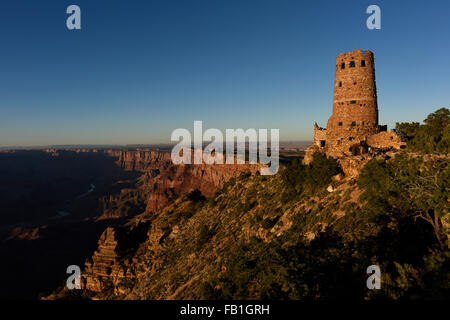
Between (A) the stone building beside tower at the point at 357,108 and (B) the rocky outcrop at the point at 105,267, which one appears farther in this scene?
(B) the rocky outcrop at the point at 105,267

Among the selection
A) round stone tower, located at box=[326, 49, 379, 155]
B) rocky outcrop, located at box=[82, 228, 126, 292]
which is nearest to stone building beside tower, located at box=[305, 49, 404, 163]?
round stone tower, located at box=[326, 49, 379, 155]

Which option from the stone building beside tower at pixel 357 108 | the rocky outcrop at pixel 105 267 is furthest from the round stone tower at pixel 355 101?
the rocky outcrop at pixel 105 267

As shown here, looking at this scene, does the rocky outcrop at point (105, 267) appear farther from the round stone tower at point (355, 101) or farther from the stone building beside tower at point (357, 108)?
the round stone tower at point (355, 101)

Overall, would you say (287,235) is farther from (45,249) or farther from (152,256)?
(45,249)

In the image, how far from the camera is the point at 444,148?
19.2m

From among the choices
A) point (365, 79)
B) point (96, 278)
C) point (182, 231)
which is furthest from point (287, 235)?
point (96, 278)

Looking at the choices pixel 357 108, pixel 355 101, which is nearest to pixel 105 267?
pixel 357 108

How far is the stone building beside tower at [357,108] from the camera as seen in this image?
→ 34719mm

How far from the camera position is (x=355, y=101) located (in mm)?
35219

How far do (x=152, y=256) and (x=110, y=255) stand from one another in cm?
1154

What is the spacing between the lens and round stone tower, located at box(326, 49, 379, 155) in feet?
114

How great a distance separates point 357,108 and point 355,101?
1095 mm

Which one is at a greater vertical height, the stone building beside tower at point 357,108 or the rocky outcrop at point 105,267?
the stone building beside tower at point 357,108

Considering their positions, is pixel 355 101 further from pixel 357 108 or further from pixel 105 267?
pixel 105 267
